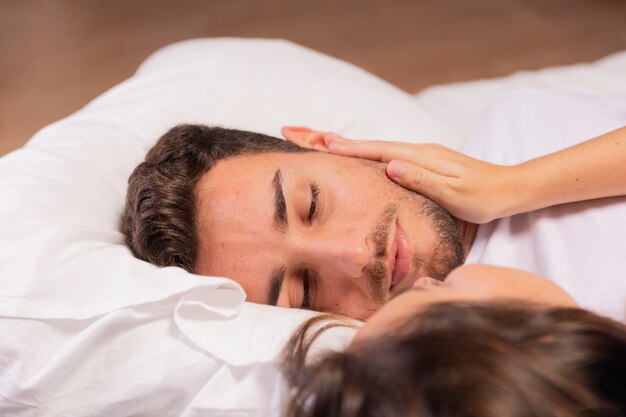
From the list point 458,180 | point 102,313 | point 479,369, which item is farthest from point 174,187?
point 479,369

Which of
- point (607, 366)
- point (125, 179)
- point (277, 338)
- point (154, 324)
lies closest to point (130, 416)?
point (154, 324)

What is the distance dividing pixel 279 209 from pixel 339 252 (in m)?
0.13

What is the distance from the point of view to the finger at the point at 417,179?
1.17m

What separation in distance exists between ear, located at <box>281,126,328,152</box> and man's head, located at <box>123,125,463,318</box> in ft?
0.40

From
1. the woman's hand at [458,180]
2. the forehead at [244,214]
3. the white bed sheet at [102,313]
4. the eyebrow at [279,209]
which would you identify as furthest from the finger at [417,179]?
the white bed sheet at [102,313]

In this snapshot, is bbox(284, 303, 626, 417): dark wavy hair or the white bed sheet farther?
the white bed sheet

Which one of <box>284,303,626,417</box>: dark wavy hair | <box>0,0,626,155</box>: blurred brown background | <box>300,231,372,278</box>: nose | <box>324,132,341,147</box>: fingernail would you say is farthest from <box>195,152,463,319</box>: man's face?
<box>0,0,626,155</box>: blurred brown background

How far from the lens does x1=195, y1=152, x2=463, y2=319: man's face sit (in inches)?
41.8

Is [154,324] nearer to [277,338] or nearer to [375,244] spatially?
[277,338]

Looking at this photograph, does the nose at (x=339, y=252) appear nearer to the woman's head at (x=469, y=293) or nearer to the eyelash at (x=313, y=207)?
the eyelash at (x=313, y=207)

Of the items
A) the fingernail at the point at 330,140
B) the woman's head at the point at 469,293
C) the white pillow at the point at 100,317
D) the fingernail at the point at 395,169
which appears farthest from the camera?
the fingernail at the point at 330,140

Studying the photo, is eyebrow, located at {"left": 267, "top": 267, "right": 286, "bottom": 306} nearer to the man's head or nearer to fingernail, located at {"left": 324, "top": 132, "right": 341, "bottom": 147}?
the man's head

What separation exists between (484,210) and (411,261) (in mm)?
192

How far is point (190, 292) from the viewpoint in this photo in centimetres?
98
